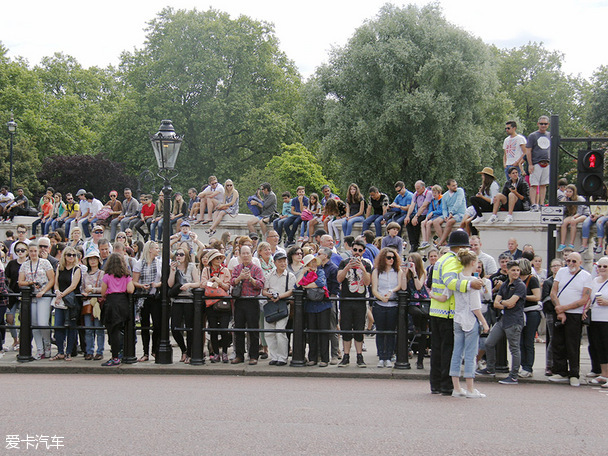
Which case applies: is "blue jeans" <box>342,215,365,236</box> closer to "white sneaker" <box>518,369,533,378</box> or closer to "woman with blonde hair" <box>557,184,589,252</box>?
"woman with blonde hair" <box>557,184,589,252</box>

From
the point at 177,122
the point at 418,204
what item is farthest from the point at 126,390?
the point at 177,122

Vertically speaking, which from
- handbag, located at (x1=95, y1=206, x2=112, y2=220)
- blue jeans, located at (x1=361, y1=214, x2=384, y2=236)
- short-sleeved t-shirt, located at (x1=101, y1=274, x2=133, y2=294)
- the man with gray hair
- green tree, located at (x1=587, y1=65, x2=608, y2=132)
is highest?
green tree, located at (x1=587, y1=65, x2=608, y2=132)

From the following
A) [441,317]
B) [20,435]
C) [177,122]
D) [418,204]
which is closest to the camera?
[20,435]

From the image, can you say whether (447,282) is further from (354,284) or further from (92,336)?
(92,336)

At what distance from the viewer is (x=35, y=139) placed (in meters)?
58.0

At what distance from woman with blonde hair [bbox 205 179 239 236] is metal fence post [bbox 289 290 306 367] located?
972 centimetres

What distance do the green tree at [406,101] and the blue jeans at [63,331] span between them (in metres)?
26.3

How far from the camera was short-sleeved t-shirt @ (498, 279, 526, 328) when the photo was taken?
1096cm

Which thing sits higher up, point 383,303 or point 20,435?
point 383,303

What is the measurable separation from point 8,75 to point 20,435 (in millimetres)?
57761

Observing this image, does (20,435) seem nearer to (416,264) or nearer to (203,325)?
(203,325)

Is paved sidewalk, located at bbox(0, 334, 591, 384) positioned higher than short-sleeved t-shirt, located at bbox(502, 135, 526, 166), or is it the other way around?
short-sleeved t-shirt, located at bbox(502, 135, 526, 166)

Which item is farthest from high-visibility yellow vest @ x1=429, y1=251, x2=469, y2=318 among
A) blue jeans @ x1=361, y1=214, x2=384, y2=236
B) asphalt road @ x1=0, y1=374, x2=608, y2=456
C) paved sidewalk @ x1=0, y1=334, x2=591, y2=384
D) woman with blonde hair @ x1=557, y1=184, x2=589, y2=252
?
blue jeans @ x1=361, y1=214, x2=384, y2=236

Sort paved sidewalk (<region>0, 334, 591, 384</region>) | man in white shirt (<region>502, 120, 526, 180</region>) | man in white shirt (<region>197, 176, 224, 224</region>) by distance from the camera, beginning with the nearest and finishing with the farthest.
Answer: paved sidewalk (<region>0, 334, 591, 384</region>)
man in white shirt (<region>502, 120, 526, 180</region>)
man in white shirt (<region>197, 176, 224, 224</region>)
